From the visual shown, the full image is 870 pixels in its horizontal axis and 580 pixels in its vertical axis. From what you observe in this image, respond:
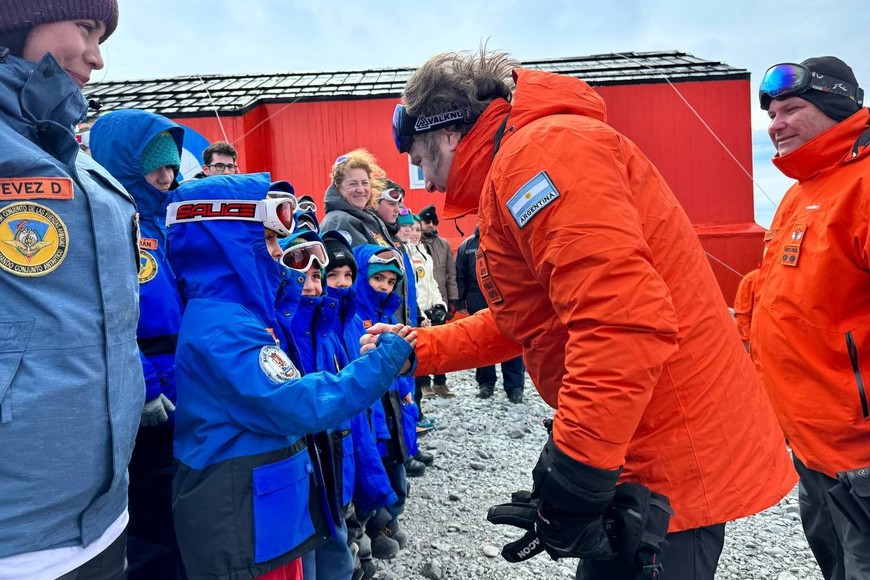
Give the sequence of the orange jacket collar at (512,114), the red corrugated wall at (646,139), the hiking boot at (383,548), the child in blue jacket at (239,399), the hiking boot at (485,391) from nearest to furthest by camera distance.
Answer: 1. the orange jacket collar at (512,114)
2. the child in blue jacket at (239,399)
3. the hiking boot at (383,548)
4. the hiking boot at (485,391)
5. the red corrugated wall at (646,139)

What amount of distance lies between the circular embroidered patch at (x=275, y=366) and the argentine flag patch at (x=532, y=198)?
106cm

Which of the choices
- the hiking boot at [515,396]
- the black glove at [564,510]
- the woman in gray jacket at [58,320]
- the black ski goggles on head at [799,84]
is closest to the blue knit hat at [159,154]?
the woman in gray jacket at [58,320]

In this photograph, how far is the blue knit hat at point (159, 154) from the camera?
2.90 meters

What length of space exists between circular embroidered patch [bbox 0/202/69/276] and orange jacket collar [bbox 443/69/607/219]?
3.71 feet

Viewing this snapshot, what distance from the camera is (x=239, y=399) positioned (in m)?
2.06

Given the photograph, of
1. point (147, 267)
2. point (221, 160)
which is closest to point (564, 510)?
point (147, 267)

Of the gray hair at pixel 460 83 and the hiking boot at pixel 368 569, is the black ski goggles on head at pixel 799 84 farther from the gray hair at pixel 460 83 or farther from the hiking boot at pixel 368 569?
the hiking boot at pixel 368 569

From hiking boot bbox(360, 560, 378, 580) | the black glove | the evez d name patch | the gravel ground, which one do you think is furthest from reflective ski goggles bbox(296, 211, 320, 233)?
the gravel ground

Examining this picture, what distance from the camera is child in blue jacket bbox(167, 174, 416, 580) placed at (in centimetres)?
204

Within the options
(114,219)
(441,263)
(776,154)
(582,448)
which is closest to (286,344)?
(114,219)

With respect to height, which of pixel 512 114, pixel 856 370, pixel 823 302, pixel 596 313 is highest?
pixel 512 114

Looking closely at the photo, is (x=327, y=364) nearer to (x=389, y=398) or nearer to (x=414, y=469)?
(x=389, y=398)

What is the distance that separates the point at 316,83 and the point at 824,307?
45.8ft

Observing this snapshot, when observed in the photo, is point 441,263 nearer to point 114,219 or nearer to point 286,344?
point 286,344
